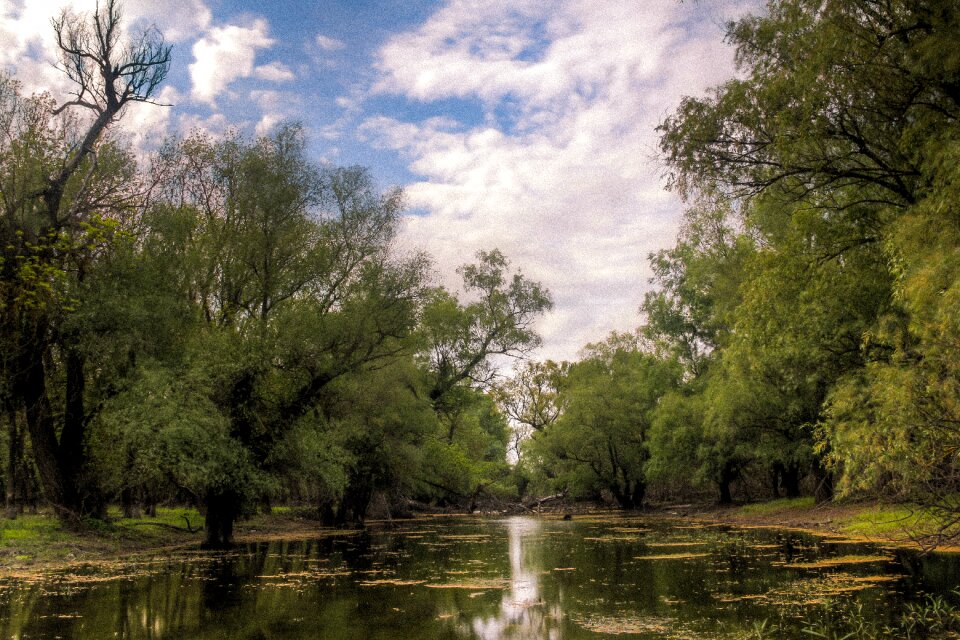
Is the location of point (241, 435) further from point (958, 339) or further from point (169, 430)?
point (958, 339)

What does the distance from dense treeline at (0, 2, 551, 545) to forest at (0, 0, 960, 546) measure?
0.32ft

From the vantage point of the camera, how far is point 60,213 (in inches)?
810

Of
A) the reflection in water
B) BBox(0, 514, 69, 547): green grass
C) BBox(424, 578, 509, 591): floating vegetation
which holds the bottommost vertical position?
BBox(424, 578, 509, 591): floating vegetation

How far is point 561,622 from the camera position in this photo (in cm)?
880

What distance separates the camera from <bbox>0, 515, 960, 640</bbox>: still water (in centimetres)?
848

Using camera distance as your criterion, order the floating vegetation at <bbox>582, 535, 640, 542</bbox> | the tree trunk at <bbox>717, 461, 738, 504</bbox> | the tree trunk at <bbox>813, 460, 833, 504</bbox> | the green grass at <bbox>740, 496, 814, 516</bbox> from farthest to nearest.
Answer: the tree trunk at <bbox>717, 461, 738, 504</bbox> < the green grass at <bbox>740, 496, 814, 516</bbox> < the tree trunk at <bbox>813, 460, 833, 504</bbox> < the floating vegetation at <bbox>582, 535, 640, 542</bbox>

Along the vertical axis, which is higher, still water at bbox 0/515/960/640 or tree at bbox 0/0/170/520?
tree at bbox 0/0/170/520

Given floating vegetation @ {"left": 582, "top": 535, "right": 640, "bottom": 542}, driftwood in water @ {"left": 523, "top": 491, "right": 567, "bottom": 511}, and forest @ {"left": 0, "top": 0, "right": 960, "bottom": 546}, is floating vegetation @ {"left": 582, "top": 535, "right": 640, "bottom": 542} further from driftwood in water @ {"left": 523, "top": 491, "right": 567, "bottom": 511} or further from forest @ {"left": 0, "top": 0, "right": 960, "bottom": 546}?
driftwood in water @ {"left": 523, "top": 491, "right": 567, "bottom": 511}

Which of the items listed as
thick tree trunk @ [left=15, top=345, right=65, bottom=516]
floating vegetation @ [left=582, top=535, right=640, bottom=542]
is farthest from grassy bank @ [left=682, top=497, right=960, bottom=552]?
thick tree trunk @ [left=15, top=345, right=65, bottom=516]

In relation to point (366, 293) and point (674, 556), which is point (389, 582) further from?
point (366, 293)

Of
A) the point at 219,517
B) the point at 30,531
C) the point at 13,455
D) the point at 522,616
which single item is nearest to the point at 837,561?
the point at 522,616

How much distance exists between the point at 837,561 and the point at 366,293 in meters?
17.0

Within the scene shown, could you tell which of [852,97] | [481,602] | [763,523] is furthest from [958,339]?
[763,523]

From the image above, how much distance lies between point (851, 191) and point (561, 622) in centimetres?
1287
